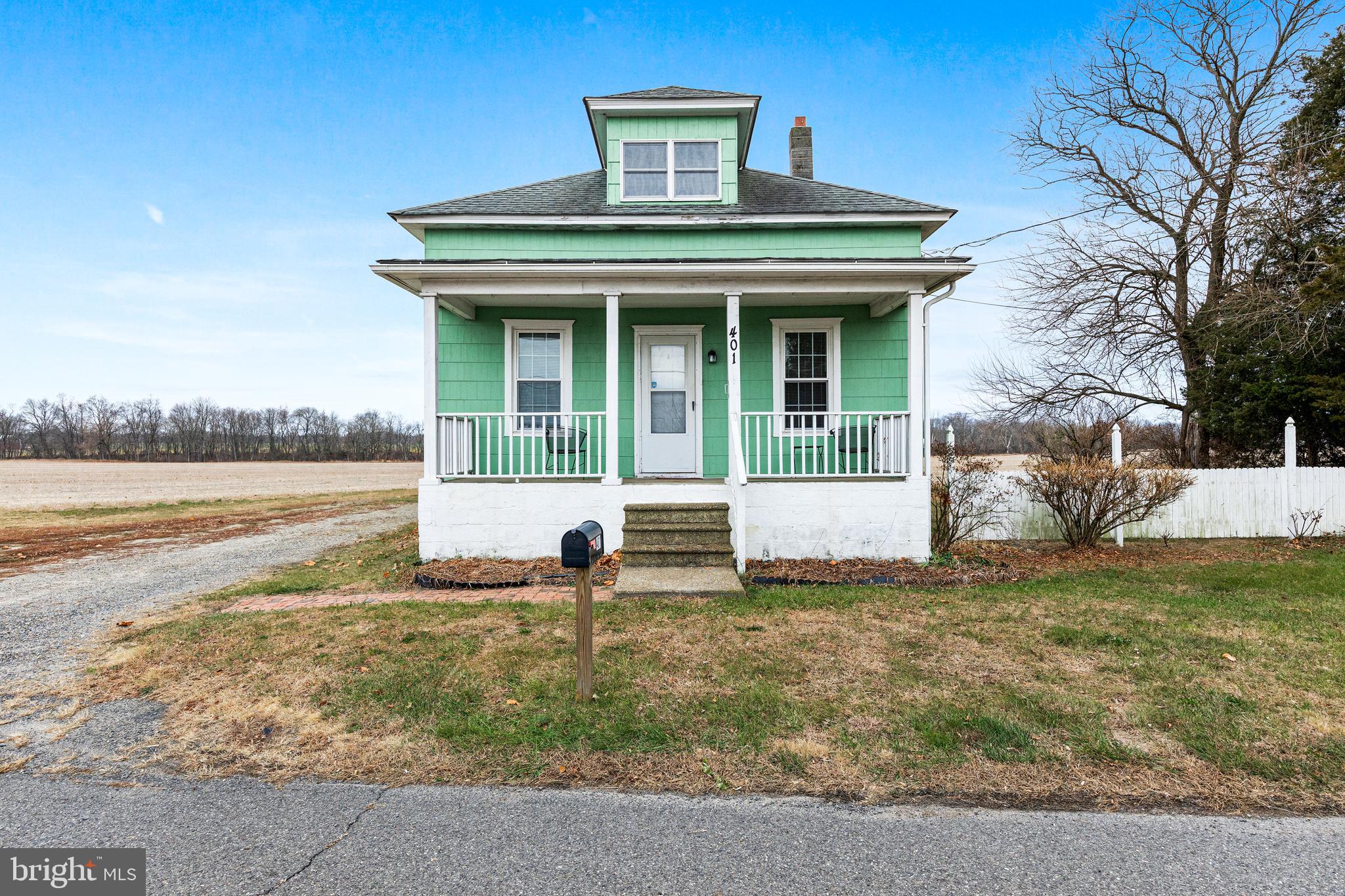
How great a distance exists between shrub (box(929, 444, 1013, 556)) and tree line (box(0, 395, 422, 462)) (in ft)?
202

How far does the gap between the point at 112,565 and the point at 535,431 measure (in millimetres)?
6232

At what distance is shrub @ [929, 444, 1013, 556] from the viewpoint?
331 inches

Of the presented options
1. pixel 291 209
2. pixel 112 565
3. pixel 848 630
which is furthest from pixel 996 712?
pixel 291 209

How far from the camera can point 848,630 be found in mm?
5008

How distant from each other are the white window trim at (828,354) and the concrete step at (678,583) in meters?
3.37

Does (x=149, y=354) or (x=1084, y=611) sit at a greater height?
(x=149, y=354)

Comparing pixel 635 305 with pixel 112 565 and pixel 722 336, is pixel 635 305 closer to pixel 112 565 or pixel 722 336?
pixel 722 336

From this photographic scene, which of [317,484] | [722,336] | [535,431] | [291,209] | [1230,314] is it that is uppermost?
[291,209]

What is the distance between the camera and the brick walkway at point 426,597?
237 inches

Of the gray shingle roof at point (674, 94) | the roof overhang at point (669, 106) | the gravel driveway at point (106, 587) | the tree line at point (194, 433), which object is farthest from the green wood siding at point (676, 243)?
the tree line at point (194, 433)

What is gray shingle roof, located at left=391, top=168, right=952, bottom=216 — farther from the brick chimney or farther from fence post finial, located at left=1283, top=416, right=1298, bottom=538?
fence post finial, located at left=1283, top=416, right=1298, bottom=538

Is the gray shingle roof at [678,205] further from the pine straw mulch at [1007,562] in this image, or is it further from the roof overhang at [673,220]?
the pine straw mulch at [1007,562]

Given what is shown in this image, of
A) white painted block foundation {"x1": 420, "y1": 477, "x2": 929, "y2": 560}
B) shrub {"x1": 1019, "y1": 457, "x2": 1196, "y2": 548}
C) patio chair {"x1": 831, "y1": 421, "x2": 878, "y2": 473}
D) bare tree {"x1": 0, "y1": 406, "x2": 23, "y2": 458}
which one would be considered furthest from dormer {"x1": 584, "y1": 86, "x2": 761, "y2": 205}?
bare tree {"x1": 0, "y1": 406, "x2": 23, "y2": 458}

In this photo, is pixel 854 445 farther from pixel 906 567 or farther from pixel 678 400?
pixel 678 400
